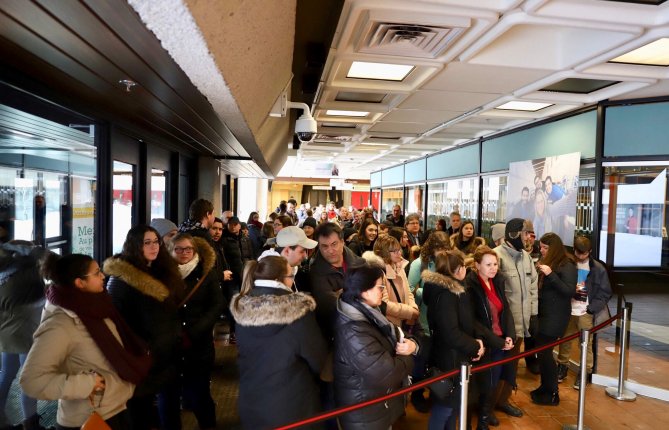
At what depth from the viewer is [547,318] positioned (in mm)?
4469

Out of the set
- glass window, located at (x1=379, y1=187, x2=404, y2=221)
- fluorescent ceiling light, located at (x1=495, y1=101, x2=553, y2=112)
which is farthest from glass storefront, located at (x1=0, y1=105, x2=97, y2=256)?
glass window, located at (x1=379, y1=187, x2=404, y2=221)

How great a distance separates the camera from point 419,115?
290 inches

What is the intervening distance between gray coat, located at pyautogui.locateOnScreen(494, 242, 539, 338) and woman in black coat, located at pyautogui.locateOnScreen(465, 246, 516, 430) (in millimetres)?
380

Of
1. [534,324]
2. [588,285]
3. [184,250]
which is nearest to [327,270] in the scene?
[184,250]

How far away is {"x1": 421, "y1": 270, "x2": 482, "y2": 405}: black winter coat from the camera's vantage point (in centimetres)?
334

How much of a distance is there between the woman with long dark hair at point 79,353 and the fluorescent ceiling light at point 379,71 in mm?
3369

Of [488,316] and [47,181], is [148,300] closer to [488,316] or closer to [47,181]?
[47,181]

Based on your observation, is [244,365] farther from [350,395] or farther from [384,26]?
[384,26]

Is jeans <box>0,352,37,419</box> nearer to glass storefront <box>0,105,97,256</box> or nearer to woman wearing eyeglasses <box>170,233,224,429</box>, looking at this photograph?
glass storefront <box>0,105,97,256</box>

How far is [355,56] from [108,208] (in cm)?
262

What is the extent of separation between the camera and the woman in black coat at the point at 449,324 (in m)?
3.33

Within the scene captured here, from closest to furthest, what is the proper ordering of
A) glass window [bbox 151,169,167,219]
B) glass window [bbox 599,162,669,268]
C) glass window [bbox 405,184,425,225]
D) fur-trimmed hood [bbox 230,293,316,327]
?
fur-trimmed hood [bbox 230,293,316,327], glass window [bbox 151,169,167,219], glass window [bbox 599,162,669,268], glass window [bbox 405,184,425,225]

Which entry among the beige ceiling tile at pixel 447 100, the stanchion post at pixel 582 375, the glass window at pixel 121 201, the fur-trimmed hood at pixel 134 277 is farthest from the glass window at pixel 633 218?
the glass window at pixel 121 201

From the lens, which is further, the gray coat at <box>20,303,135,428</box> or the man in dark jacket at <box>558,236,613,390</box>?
the man in dark jacket at <box>558,236,613,390</box>
